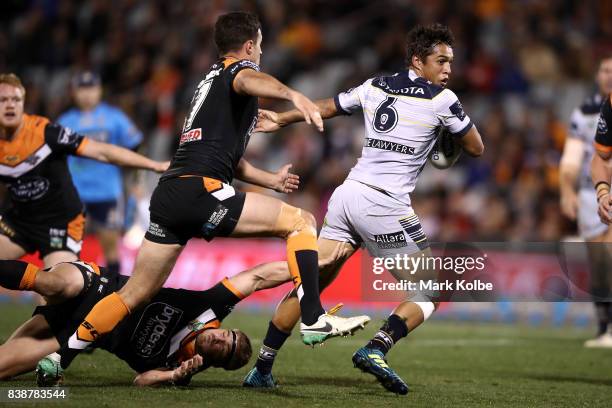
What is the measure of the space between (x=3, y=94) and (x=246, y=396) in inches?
136

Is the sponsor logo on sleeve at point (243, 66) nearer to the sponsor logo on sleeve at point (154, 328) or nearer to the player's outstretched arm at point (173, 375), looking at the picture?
the sponsor logo on sleeve at point (154, 328)

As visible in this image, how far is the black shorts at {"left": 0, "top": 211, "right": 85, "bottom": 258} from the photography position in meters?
8.84

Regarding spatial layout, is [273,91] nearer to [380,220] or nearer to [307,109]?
[307,109]

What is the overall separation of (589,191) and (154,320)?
19.5ft

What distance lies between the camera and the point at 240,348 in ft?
22.8

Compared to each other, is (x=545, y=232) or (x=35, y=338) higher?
(x=545, y=232)

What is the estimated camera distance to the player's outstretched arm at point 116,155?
8067 mm

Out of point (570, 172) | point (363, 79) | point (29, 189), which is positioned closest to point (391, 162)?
point (29, 189)

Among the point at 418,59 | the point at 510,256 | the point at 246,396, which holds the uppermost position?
the point at 418,59

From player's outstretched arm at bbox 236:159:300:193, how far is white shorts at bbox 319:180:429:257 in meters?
0.44

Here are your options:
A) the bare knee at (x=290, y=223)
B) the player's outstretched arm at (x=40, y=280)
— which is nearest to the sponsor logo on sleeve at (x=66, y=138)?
the player's outstretched arm at (x=40, y=280)

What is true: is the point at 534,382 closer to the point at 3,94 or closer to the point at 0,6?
the point at 3,94

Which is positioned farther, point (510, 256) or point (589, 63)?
point (589, 63)

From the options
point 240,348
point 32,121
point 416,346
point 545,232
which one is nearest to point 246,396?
point 240,348
